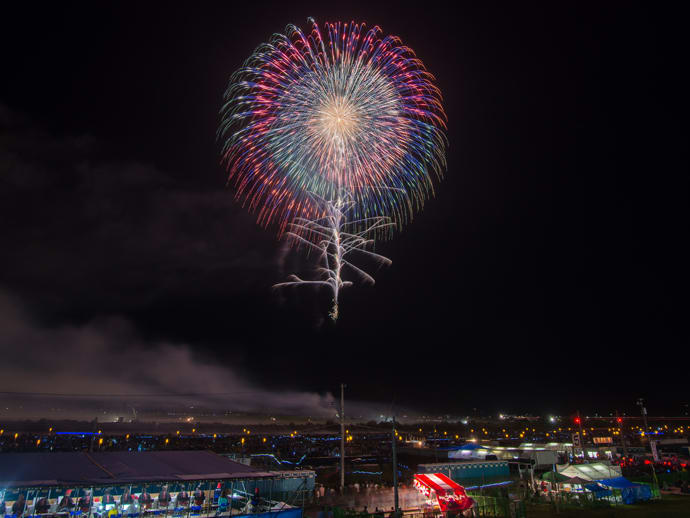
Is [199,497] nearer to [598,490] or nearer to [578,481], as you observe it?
[578,481]

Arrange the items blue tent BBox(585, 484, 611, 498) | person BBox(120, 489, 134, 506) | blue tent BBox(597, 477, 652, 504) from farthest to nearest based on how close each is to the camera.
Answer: blue tent BBox(597, 477, 652, 504) → blue tent BBox(585, 484, 611, 498) → person BBox(120, 489, 134, 506)

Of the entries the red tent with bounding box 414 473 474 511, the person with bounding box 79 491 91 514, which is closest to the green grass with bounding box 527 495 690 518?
the red tent with bounding box 414 473 474 511

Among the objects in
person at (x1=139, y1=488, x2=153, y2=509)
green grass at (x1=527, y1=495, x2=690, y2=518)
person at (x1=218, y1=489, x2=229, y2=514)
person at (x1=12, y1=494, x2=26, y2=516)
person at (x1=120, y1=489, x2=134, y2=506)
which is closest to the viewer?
person at (x1=12, y1=494, x2=26, y2=516)

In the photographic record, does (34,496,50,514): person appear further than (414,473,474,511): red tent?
No

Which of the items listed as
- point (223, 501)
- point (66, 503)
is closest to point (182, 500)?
point (223, 501)

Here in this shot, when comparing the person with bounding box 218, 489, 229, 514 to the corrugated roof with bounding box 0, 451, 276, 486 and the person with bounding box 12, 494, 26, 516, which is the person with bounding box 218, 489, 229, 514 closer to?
the corrugated roof with bounding box 0, 451, 276, 486

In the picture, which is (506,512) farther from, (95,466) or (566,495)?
(95,466)

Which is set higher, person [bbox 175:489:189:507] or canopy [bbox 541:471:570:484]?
person [bbox 175:489:189:507]
